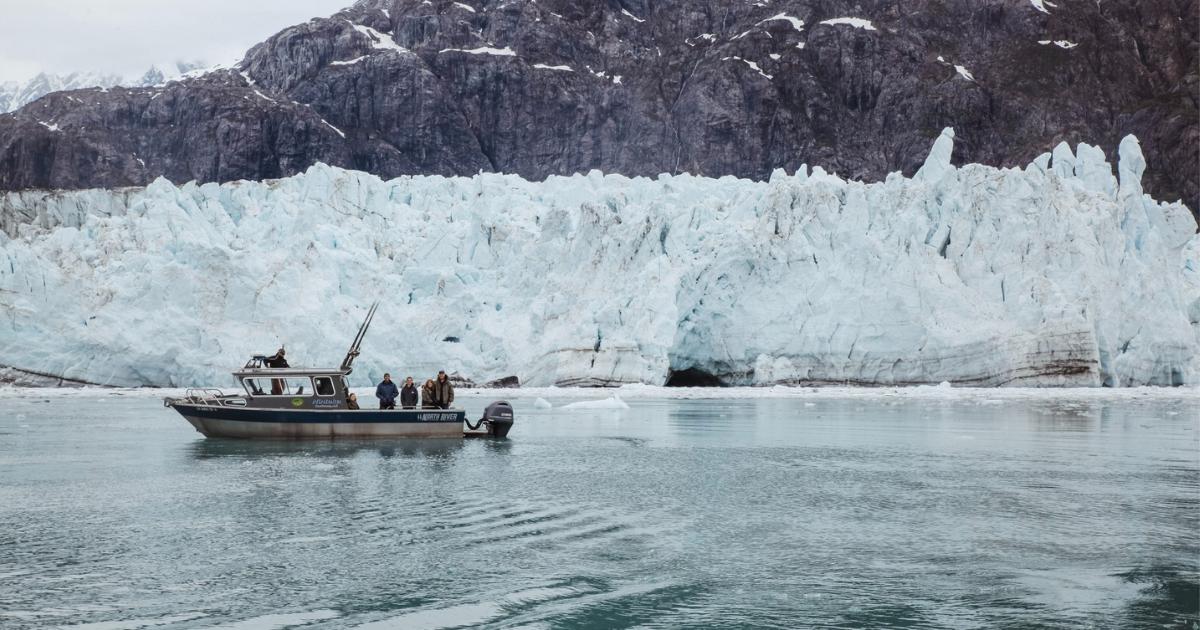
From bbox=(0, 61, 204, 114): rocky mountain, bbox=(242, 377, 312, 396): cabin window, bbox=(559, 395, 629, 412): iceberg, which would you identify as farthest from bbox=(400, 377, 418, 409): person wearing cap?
bbox=(0, 61, 204, 114): rocky mountain

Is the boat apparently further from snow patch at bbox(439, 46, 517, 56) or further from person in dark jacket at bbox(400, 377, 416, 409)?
snow patch at bbox(439, 46, 517, 56)

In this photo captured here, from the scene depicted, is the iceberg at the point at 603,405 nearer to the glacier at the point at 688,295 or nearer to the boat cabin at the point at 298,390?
the glacier at the point at 688,295

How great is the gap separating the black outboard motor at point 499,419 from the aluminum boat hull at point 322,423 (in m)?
0.68

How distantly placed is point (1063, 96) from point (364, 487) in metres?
72.4

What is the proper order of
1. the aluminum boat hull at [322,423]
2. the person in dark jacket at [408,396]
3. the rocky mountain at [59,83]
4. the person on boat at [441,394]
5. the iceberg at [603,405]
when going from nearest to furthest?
the aluminum boat hull at [322,423]
the person in dark jacket at [408,396]
the person on boat at [441,394]
the iceberg at [603,405]
the rocky mountain at [59,83]

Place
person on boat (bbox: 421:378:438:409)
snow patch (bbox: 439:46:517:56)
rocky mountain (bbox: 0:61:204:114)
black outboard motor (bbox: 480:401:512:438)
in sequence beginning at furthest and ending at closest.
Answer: rocky mountain (bbox: 0:61:204:114)
snow patch (bbox: 439:46:517:56)
person on boat (bbox: 421:378:438:409)
black outboard motor (bbox: 480:401:512:438)

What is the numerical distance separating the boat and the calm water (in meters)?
1.09

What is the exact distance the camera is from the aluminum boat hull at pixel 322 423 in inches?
724

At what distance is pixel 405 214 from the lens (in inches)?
1706

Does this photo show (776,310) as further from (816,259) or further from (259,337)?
(259,337)

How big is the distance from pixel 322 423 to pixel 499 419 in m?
3.28

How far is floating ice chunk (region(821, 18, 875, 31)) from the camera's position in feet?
Result: 252

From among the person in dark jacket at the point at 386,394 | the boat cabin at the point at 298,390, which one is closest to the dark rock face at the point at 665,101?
the person in dark jacket at the point at 386,394

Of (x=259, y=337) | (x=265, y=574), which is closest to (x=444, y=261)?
(x=259, y=337)
